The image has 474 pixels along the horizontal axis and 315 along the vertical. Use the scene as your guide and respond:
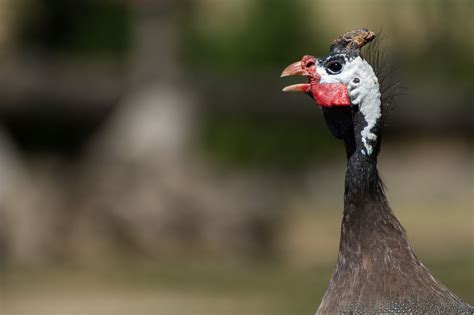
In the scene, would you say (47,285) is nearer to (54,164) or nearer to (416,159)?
(54,164)

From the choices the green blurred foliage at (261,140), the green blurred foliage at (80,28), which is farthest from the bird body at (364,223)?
the green blurred foliage at (80,28)

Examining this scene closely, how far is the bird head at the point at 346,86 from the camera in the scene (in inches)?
182

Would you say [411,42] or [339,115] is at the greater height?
[411,42]

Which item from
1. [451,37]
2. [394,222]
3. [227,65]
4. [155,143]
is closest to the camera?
[394,222]

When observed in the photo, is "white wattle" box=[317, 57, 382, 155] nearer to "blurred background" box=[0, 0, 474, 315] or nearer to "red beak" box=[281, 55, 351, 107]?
"red beak" box=[281, 55, 351, 107]

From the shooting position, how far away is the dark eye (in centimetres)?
471

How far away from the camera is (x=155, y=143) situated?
42.8ft

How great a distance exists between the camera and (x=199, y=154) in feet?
44.8

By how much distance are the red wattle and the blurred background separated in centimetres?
461

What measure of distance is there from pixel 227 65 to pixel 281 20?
3.19 feet

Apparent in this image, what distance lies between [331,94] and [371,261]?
0.64 meters

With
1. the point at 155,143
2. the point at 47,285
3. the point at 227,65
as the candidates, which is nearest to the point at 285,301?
the point at 47,285

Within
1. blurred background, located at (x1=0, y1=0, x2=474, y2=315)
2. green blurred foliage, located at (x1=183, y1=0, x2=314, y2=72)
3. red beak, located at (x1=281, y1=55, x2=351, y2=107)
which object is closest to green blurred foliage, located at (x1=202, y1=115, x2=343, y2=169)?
blurred background, located at (x1=0, y1=0, x2=474, y2=315)

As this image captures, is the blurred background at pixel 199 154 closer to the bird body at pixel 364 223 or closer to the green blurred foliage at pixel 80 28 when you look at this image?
the green blurred foliage at pixel 80 28
